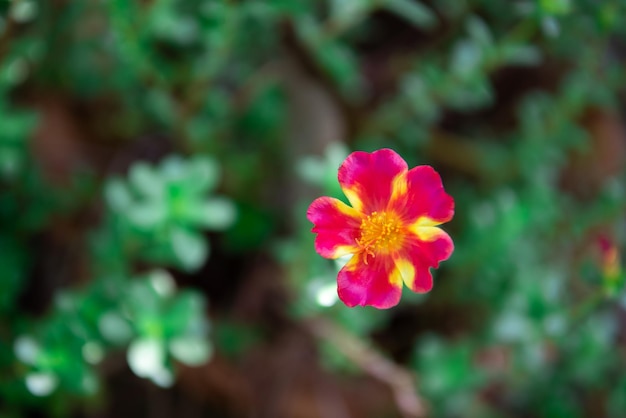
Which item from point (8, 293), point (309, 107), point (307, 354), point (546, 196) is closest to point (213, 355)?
point (307, 354)

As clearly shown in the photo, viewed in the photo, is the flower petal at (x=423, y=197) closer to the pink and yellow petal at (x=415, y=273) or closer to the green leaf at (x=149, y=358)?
the pink and yellow petal at (x=415, y=273)

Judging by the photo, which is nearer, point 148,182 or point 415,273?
point 415,273

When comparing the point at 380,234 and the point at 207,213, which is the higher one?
the point at 207,213

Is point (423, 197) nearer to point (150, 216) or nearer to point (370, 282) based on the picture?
point (370, 282)

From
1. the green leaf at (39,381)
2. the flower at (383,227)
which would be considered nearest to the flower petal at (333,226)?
the flower at (383,227)

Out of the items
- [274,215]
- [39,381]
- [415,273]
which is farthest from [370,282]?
[274,215]

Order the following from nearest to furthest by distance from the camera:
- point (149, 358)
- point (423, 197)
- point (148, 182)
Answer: point (423, 197)
point (149, 358)
point (148, 182)

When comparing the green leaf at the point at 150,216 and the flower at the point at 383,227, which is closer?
the flower at the point at 383,227

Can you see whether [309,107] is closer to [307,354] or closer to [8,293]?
[307,354]
